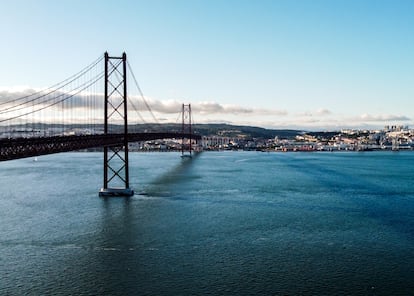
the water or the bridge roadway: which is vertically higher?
the bridge roadway

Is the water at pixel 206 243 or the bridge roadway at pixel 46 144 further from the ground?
the bridge roadway at pixel 46 144

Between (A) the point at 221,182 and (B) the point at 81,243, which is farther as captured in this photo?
(A) the point at 221,182

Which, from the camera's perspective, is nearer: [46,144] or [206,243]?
[206,243]

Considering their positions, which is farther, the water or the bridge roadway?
the bridge roadway

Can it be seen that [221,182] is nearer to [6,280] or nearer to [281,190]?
[281,190]

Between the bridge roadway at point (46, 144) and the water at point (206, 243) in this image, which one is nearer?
the water at point (206, 243)

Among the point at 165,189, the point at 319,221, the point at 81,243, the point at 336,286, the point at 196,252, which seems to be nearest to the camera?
the point at 336,286

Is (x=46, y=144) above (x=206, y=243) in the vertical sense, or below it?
above

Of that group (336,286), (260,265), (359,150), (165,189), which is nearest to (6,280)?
(260,265)
